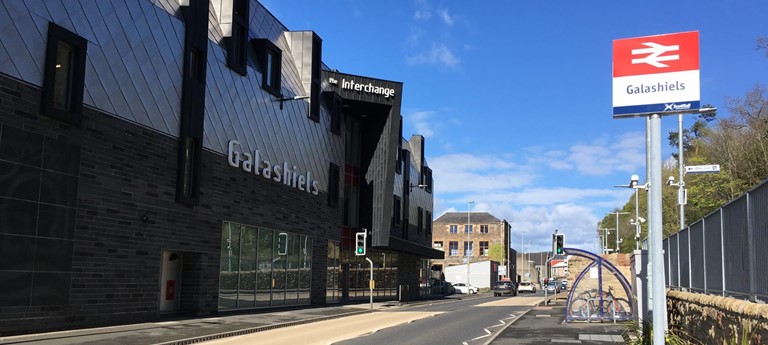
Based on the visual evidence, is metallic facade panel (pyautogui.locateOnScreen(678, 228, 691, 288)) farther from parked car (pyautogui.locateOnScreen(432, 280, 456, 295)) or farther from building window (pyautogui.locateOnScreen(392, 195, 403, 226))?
parked car (pyautogui.locateOnScreen(432, 280, 456, 295))

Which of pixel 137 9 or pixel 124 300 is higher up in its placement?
pixel 137 9

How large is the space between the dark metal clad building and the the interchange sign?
13.3 meters

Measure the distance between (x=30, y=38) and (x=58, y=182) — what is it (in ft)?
11.3

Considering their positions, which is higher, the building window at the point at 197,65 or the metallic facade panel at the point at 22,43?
the building window at the point at 197,65

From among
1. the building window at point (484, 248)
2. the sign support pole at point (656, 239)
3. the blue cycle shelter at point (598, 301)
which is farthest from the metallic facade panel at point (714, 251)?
the building window at point (484, 248)

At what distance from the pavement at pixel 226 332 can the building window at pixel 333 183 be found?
38.0 feet

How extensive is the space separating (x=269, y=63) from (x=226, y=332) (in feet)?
48.4

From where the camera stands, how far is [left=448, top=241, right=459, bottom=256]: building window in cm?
10812

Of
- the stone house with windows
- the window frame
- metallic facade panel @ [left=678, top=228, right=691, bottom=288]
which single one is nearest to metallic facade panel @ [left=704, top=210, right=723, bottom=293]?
metallic facade panel @ [left=678, top=228, right=691, bottom=288]

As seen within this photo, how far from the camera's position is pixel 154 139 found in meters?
20.6

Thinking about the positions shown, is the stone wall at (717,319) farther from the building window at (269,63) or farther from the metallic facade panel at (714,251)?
the building window at (269,63)

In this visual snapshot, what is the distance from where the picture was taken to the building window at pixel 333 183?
119 ft

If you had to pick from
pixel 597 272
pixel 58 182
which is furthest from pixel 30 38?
pixel 597 272

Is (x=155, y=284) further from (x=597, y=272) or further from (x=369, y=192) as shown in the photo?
(x=369, y=192)
